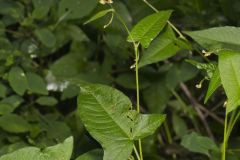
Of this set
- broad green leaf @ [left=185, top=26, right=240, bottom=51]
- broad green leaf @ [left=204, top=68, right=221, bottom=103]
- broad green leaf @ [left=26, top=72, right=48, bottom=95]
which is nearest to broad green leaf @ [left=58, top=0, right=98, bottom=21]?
broad green leaf @ [left=26, top=72, right=48, bottom=95]

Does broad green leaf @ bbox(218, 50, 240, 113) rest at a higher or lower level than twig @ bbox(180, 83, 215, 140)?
higher

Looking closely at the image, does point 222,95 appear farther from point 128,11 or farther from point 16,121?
point 16,121

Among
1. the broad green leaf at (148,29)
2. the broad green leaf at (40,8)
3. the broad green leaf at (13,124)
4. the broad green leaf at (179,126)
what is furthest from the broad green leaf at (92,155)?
the broad green leaf at (179,126)

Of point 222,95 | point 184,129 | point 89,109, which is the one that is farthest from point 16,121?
point 222,95

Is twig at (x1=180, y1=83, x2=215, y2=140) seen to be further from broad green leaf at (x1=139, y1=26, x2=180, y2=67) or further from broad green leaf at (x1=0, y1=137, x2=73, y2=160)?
broad green leaf at (x1=0, y1=137, x2=73, y2=160)

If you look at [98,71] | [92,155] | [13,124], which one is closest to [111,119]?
[92,155]
